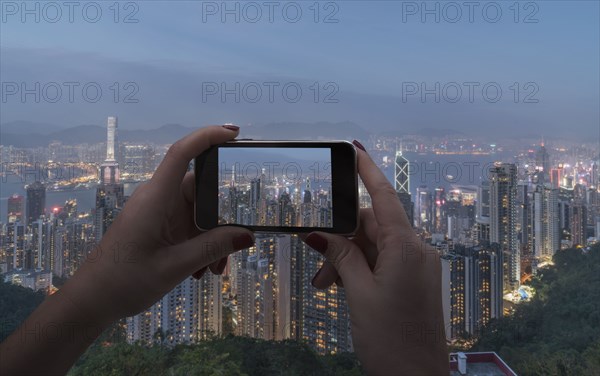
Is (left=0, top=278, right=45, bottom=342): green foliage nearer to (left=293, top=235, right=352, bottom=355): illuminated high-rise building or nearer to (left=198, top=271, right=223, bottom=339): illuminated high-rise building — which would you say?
(left=198, top=271, right=223, bottom=339): illuminated high-rise building

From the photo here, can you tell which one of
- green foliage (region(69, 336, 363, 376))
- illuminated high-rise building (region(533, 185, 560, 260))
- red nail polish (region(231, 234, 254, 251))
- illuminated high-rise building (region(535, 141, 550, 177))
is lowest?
green foliage (region(69, 336, 363, 376))

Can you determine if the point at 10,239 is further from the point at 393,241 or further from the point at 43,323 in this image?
the point at 393,241

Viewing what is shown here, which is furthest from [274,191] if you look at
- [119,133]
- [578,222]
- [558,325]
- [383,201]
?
[578,222]

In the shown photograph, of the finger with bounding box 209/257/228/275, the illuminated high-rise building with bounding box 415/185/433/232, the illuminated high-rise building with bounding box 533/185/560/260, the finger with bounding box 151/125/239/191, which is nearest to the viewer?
the finger with bounding box 151/125/239/191

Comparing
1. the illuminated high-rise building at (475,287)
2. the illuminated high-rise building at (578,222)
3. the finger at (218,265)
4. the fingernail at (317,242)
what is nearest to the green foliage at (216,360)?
the illuminated high-rise building at (475,287)

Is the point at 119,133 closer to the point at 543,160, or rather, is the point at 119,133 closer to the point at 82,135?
the point at 82,135

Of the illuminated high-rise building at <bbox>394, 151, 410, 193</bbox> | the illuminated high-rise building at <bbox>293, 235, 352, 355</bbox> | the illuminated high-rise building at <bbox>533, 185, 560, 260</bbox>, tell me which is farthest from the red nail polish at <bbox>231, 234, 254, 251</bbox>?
the illuminated high-rise building at <bbox>533, 185, 560, 260</bbox>

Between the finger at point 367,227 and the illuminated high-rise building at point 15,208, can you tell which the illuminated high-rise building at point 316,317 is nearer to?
the finger at point 367,227
